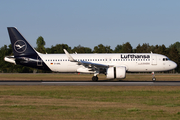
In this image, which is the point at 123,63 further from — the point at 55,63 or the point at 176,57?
the point at 176,57

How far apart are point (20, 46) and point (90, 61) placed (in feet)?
34.2

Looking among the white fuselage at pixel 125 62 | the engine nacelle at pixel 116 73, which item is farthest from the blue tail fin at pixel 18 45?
the engine nacelle at pixel 116 73

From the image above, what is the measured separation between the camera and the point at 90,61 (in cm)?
3525

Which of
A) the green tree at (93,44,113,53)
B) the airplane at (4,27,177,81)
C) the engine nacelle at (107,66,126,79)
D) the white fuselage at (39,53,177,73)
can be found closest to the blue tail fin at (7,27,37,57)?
the airplane at (4,27,177,81)

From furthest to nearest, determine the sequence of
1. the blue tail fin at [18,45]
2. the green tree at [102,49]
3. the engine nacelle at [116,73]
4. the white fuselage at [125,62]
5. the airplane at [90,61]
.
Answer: the green tree at [102,49] < the blue tail fin at [18,45] < the white fuselage at [125,62] < the airplane at [90,61] < the engine nacelle at [116,73]

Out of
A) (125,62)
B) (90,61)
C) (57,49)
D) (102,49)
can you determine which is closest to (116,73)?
(125,62)

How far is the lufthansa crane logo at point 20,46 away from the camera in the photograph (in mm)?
36281

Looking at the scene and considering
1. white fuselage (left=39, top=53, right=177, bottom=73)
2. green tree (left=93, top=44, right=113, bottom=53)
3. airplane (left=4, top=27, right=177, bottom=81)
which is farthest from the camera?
green tree (left=93, top=44, right=113, bottom=53)

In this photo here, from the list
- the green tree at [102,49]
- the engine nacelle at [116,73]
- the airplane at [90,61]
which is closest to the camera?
the engine nacelle at [116,73]

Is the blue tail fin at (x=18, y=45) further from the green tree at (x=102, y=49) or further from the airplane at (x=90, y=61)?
the green tree at (x=102, y=49)

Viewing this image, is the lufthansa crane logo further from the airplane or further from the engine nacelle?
the engine nacelle

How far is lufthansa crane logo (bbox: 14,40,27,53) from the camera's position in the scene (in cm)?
3628

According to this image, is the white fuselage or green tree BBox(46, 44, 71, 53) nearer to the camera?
the white fuselage

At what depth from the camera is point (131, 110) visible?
484 inches
